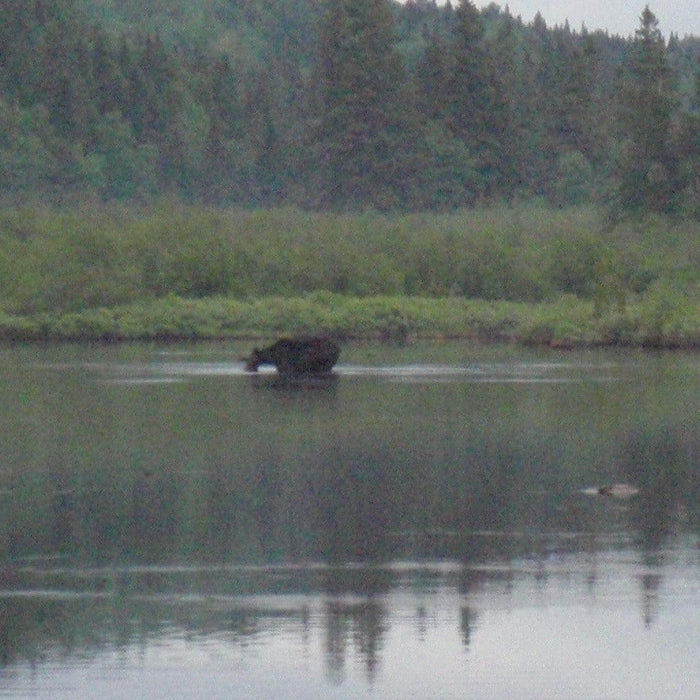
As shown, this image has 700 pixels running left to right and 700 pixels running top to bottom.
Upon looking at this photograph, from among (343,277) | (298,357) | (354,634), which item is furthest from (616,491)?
(343,277)

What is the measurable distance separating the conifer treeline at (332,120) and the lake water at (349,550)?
62.0 m

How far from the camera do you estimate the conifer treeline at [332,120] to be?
327ft

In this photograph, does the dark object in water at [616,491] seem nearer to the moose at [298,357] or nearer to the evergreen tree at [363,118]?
the moose at [298,357]

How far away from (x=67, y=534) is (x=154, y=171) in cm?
9395

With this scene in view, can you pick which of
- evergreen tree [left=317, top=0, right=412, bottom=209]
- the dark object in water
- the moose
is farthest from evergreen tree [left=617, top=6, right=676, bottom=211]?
the dark object in water

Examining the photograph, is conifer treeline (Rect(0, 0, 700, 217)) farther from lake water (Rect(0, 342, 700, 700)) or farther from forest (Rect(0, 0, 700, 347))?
lake water (Rect(0, 342, 700, 700))

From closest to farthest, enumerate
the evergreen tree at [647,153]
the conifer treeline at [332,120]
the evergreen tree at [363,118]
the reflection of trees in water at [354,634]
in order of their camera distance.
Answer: the reflection of trees in water at [354,634]
the evergreen tree at [647,153]
the evergreen tree at [363,118]
the conifer treeline at [332,120]

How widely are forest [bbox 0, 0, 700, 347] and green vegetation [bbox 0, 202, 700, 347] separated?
0.10m

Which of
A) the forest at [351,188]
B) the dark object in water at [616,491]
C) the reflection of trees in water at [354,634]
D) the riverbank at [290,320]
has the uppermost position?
the forest at [351,188]

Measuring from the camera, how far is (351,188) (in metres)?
99.1

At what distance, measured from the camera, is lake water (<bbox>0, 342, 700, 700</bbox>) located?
1177 cm

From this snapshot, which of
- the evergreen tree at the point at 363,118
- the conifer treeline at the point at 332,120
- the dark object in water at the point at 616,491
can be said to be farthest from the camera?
the conifer treeline at the point at 332,120

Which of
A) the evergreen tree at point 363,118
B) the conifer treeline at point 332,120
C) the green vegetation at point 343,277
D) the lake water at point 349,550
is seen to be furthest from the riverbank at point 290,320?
the evergreen tree at point 363,118

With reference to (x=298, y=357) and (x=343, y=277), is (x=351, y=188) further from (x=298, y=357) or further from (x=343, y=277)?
(x=298, y=357)
